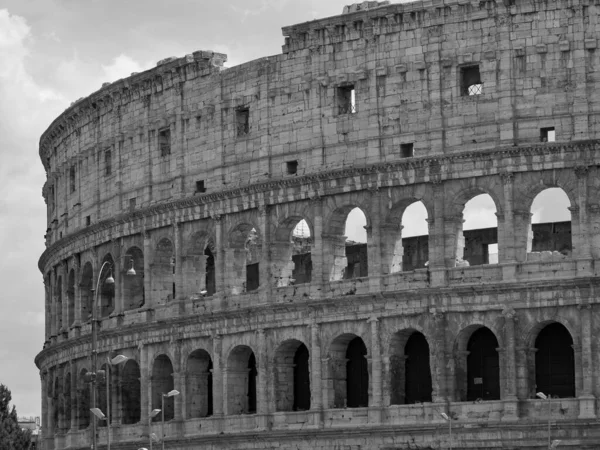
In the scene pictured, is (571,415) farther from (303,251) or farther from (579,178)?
(303,251)

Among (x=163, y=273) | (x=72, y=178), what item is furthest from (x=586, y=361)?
(x=72, y=178)

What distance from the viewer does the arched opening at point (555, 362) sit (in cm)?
6494

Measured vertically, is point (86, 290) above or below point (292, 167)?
below

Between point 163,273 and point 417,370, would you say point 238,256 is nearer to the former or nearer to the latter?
point 163,273

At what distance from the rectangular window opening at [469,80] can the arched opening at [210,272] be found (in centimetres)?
1533

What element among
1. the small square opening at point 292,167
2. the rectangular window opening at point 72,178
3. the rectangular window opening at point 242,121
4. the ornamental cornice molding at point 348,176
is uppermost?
the rectangular window opening at point 242,121

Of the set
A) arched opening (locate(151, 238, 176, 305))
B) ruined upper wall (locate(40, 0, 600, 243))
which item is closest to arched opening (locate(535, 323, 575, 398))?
ruined upper wall (locate(40, 0, 600, 243))

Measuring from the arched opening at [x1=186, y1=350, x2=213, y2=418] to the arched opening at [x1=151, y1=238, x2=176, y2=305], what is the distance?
3.30 m

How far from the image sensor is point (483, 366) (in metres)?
66.6

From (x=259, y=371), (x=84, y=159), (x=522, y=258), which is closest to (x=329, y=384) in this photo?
(x=259, y=371)

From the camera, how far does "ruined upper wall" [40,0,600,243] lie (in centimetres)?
6569

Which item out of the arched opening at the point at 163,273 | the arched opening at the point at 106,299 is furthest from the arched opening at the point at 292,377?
the arched opening at the point at 106,299

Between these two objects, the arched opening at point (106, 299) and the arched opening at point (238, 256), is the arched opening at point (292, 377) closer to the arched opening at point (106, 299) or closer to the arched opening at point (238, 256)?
the arched opening at point (238, 256)

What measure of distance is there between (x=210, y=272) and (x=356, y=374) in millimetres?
11667
